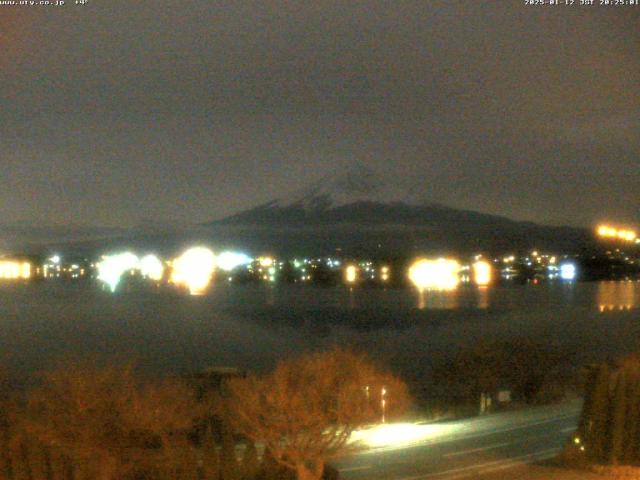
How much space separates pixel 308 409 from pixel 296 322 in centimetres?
4917

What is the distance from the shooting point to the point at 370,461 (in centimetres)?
1739

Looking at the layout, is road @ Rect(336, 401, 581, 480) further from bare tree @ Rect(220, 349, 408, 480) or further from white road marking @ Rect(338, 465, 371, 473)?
bare tree @ Rect(220, 349, 408, 480)

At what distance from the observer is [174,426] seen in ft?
37.9

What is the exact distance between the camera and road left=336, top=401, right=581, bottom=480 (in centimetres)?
1558

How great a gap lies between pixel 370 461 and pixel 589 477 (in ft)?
16.0

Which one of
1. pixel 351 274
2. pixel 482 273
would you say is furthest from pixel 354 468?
pixel 351 274

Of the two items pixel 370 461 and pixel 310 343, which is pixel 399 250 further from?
pixel 370 461

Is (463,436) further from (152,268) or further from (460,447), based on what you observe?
(152,268)

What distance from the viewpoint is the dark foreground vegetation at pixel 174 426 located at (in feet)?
36.8

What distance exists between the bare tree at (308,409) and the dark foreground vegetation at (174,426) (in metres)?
0.01

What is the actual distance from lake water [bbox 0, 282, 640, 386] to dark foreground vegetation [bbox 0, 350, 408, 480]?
79.9 ft

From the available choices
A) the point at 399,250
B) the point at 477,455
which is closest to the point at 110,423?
the point at 477,455

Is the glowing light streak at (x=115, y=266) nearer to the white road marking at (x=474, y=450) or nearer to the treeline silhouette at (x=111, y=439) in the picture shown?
the white road marking at (x=474, y=450)

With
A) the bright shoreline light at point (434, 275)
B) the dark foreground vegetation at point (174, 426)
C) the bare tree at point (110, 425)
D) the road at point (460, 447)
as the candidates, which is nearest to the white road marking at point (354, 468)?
the road at point (460, 447)
